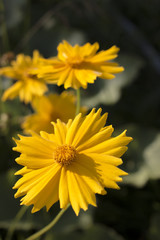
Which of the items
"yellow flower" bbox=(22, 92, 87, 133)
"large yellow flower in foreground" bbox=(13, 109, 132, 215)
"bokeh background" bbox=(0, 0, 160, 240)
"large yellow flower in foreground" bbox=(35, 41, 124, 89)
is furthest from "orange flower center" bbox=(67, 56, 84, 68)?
"bokeh background" bbox=(0, 0, 160, 240)

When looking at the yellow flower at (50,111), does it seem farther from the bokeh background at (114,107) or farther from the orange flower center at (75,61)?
the orange flower center at (75,61)

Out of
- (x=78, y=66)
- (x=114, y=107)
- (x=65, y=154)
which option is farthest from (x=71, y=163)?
(x=114, y=107)

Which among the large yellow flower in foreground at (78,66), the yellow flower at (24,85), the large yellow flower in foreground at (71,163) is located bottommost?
the large yellow flower in foreground at (71,163)

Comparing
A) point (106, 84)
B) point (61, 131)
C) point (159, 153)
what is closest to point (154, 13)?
point (106, 84)

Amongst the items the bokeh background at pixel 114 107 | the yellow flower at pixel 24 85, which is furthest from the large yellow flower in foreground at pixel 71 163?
the bokeh background at pixel 114 107

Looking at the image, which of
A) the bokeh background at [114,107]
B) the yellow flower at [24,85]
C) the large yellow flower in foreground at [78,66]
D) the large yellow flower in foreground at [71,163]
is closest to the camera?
the large yellow flower in foreground at [71,163]

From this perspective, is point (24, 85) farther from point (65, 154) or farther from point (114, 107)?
point (114, 107)

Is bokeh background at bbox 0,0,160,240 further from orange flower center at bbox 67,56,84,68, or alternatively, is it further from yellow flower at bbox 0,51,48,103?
orange flower center at bbox 67,56,84,68
